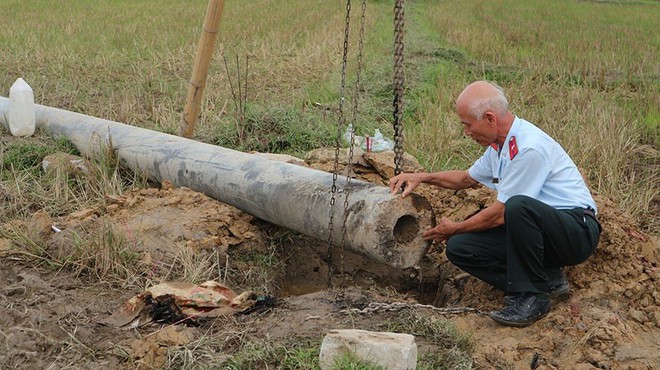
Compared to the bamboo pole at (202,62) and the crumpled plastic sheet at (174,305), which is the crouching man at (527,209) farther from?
the bamboo pole at (202,62)

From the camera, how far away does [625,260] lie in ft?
14.8

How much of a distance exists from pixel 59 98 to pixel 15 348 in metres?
5.80

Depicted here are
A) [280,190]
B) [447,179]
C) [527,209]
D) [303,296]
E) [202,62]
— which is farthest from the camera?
[202,62]

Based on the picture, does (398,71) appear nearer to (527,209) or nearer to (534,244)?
(527,209)

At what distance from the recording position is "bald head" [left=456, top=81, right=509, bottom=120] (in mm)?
4035

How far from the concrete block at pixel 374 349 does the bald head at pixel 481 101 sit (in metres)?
1.32

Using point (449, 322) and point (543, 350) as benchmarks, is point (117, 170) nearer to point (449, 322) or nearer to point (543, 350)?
point (449, 322)

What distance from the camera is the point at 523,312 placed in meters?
4.07

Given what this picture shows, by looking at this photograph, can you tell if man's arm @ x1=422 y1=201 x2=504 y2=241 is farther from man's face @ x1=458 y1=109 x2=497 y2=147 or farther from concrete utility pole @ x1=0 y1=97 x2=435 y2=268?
man's face @ x1=458 y1=109 x2=497 y2=147

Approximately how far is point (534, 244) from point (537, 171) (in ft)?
1.20

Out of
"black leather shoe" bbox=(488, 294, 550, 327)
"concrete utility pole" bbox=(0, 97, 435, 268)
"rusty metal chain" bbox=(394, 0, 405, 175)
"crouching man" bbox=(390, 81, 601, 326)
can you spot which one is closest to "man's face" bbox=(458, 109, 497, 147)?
"crouching man" bbox=(390, 81, 601, 326)

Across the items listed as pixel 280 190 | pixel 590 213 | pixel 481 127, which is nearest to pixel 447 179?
pixel 481 127

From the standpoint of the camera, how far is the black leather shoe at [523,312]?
406 cm

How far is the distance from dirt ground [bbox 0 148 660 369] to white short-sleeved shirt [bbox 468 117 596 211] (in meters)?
0.55
